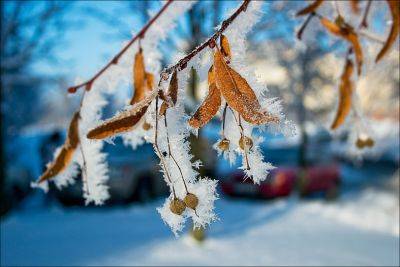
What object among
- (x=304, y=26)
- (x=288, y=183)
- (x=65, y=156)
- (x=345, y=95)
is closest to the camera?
(x=65, y=156)

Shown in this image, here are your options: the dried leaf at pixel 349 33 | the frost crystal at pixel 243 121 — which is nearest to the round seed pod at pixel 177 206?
the frost crystal at pixel 243 121

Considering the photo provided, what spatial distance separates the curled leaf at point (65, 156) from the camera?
156 centimetres

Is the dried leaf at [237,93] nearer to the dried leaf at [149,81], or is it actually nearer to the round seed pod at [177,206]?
the round seed pod at [177,206]

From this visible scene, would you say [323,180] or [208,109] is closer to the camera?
[208,109]

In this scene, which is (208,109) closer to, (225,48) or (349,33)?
(225,48)

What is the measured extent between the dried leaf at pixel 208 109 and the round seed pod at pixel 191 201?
16 centimetres

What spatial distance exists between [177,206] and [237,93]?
287 mm

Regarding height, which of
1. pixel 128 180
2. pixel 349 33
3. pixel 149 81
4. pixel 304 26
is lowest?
pixel 149 81

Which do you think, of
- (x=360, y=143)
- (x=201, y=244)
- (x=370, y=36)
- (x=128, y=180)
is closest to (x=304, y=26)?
(x=370, y=36)

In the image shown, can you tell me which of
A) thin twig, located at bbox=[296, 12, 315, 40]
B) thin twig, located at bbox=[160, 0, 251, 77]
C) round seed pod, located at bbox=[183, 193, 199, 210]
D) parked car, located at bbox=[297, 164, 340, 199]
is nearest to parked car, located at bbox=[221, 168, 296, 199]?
parked car, located at bbox=[297, 164, 340, 199]

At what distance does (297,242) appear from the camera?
3.84 metres

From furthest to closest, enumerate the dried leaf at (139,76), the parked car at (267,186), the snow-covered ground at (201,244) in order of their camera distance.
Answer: the parked car at (267,186) < the snow-covered ground at (201,244) < the dried leaf at (139,76)

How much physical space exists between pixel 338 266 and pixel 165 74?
229 cm

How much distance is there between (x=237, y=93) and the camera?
101 cm
